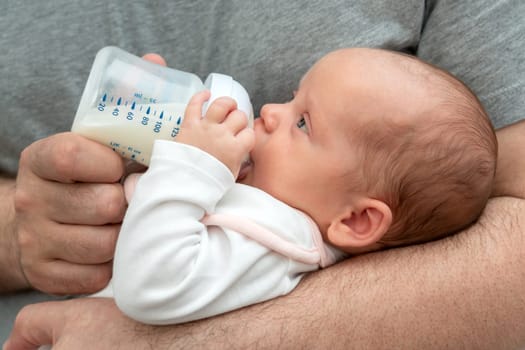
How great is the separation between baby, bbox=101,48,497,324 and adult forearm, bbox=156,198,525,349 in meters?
0.04

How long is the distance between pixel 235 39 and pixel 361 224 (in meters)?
0.56

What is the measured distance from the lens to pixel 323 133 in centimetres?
98

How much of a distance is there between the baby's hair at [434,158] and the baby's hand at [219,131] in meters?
0.23

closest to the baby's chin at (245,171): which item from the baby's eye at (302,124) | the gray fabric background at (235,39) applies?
the baby's eye at (302,124)

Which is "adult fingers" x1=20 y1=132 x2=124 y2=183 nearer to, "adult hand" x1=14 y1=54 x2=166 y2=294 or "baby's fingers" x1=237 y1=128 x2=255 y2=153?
"adult hand" x1=14 y1=54 x2=166 y2=294

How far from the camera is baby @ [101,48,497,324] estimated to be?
33.5 inches

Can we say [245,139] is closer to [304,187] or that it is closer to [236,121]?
[236,121]

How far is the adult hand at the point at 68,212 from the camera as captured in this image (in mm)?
896

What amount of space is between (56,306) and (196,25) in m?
0.73

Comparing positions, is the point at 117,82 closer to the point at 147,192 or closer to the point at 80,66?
the point at 147,192

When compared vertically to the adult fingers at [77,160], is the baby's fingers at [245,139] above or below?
above

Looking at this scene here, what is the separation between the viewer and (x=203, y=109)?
0.94m

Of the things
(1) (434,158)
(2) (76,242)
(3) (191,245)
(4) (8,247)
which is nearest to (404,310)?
(1) (434,158)

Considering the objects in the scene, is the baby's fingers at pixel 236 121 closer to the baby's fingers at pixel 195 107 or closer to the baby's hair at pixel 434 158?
the baby's fingers at pixel 195 107
